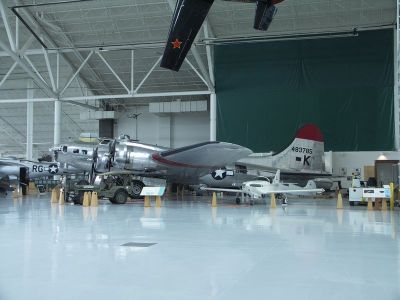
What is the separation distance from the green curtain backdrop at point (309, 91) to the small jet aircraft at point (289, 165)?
3.35 meters

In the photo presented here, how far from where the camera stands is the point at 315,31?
25.2 m

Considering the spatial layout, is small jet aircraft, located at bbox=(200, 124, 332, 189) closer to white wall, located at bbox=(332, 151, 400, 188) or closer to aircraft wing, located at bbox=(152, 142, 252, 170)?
aircraft wing, located at bbox=(152, 142, 252, 170)

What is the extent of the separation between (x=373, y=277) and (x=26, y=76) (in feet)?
117

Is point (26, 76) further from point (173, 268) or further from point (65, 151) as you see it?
point (173, 268)

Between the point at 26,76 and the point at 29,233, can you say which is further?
the point at 26,76

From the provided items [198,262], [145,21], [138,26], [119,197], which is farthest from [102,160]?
[198,262]

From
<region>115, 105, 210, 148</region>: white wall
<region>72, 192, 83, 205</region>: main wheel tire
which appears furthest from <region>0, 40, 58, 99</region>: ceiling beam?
<region>72, 192, 83, 205</region>: main wheel tire

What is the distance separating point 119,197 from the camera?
1853 cm

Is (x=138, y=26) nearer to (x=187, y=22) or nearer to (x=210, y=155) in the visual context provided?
(x=210, y=155)

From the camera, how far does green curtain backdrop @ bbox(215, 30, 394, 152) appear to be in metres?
26.1

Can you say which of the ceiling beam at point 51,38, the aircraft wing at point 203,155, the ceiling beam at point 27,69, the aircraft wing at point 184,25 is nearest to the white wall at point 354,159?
the aircraft wing at point 203,155

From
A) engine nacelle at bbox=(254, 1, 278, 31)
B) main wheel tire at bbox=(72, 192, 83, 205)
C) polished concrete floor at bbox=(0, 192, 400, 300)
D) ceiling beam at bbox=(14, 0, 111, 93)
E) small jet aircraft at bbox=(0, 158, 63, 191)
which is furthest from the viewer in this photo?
small jet aircraft at bbox=(0, 158, 63, 191)

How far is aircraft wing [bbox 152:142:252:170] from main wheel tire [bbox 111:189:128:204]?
2310mm

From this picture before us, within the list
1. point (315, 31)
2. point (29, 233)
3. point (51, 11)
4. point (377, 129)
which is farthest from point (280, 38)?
point (29, 233)
